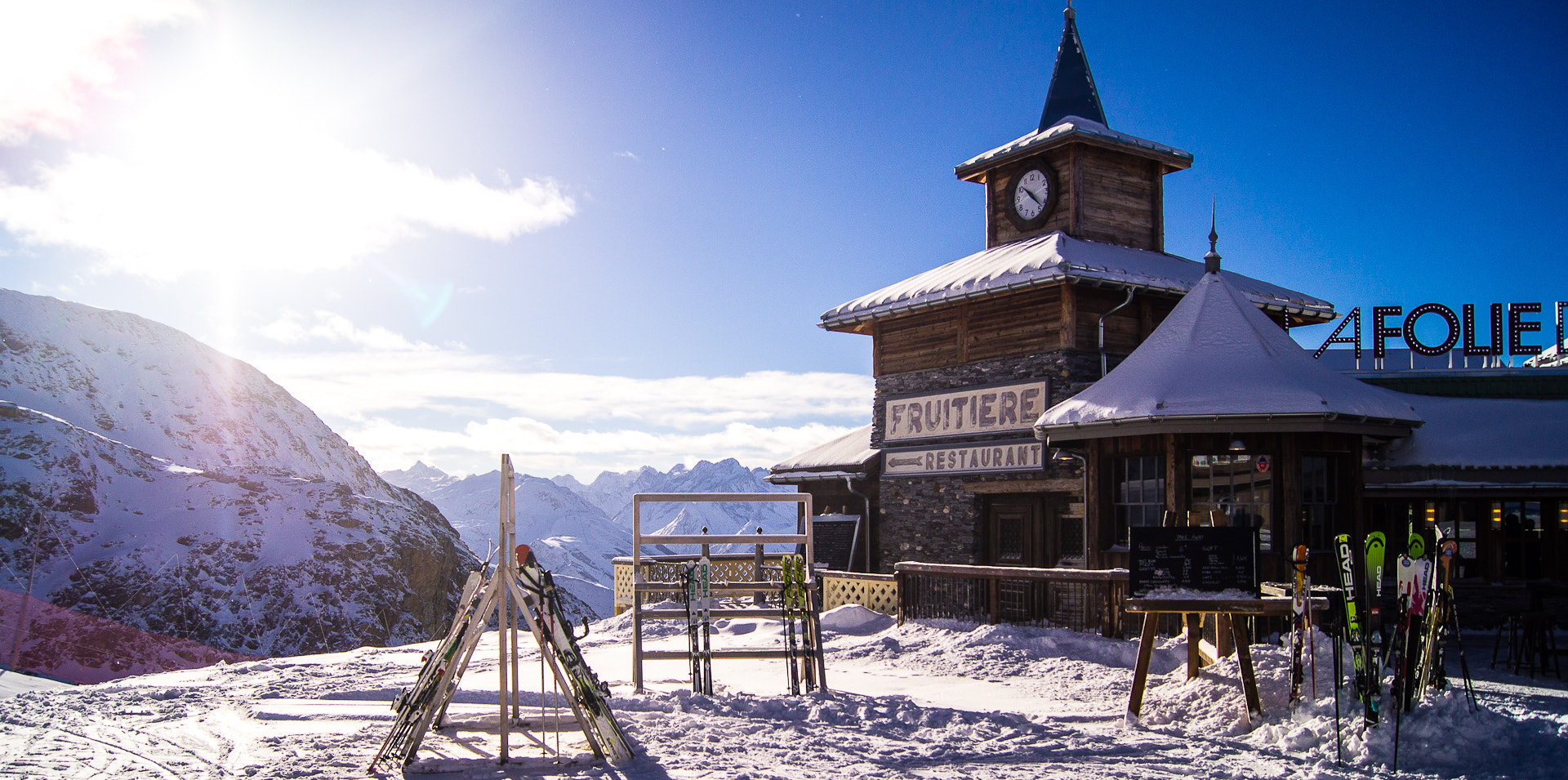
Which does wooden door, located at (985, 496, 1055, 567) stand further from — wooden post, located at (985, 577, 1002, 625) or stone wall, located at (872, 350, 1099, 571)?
wooden post, located at (985, 577, 1002, 625)

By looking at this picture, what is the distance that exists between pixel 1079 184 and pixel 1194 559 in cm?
1222

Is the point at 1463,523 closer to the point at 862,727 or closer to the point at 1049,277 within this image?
the point at 1049,277

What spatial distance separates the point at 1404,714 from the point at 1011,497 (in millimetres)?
10268

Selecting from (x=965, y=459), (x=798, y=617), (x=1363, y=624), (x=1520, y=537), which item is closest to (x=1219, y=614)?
(x=1363, y=624)

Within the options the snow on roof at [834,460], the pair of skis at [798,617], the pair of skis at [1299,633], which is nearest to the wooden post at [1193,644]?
the pair of skis at [1299,633]

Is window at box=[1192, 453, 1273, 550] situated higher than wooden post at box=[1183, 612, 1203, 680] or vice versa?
window at box=[1192, 453, 1273, 550]

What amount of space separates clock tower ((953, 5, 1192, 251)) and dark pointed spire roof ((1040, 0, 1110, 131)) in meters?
0.60

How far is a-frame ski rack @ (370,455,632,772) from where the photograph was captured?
6957 mm

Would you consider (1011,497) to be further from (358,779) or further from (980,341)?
(358,779)

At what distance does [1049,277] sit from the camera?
52.1ft

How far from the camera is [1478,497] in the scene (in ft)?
50.6

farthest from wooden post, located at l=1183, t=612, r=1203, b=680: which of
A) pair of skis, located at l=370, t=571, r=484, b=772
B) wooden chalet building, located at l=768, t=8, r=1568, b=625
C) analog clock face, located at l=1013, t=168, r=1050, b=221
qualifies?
analog clock face, located at l=1013, t=168, r=1050, b=221

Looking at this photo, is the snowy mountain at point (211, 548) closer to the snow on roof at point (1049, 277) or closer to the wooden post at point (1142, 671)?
the snow on roof at point (1049, 277)

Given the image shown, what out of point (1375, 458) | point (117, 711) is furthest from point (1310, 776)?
point (1375, 458)
